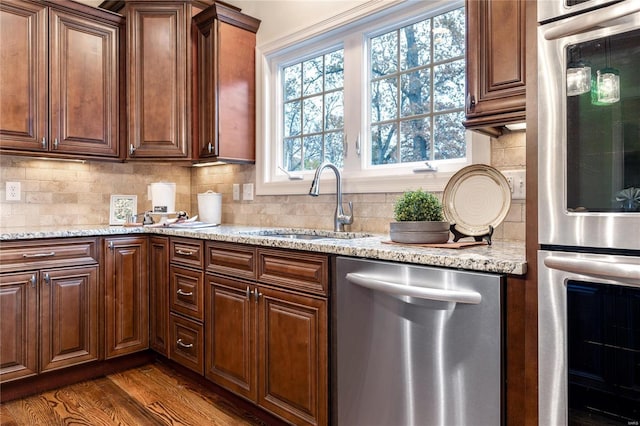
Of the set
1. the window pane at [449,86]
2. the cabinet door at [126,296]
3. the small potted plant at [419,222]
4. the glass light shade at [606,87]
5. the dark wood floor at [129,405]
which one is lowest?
the dark wood floor at [129,405]

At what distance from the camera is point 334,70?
111 inches

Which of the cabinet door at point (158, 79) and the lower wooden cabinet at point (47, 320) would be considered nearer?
the lower wooden cabinet at point (47, 320)

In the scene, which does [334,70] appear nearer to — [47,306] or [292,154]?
[292,154]

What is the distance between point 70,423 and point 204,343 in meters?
0.72

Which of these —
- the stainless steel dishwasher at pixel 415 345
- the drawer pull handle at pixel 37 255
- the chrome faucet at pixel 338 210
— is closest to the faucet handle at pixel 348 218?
the chrome faucet at pixel 338 210

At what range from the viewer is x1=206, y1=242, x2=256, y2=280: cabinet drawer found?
211 centimetres

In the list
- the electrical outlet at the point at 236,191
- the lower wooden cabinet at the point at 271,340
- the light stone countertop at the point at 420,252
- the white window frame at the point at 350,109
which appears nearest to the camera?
the light stone countertop at the point at 420,252

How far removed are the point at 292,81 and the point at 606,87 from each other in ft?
7.64

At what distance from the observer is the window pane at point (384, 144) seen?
250cm

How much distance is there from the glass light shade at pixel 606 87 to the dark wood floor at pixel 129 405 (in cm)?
196

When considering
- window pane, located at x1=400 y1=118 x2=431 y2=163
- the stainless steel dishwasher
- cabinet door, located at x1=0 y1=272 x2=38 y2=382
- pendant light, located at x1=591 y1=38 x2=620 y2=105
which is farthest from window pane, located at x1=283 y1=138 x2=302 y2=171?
pendant light, located at x1=591 y1=38 x2=620 y2=105

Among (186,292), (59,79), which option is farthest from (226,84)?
(186,292)

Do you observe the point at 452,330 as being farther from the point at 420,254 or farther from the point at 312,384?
the point at 312,384

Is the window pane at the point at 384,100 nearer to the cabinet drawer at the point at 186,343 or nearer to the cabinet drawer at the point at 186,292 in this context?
the cabinet drawer at the point at 186,292
